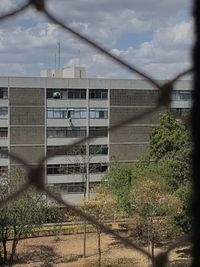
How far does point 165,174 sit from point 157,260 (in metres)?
5.71

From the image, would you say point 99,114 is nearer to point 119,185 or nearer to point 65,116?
point 65,116

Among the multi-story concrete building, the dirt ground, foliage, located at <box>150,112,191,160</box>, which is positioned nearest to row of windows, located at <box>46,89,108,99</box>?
the multi-story concrete building

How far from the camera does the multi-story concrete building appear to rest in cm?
829

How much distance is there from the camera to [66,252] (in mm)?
6914

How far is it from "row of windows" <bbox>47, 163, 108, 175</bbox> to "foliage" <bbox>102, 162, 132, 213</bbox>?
57 cm

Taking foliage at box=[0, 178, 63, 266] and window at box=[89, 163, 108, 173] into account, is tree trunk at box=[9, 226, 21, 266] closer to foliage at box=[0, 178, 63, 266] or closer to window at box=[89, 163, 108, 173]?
foliage at box=[0, 178, 63, 266]

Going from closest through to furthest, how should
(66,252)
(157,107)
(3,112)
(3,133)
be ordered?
(157,107), (66,252), (3,112), (3,133)

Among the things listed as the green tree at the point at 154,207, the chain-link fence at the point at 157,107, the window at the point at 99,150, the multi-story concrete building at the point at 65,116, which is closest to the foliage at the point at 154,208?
the green tree at the point at 154,207

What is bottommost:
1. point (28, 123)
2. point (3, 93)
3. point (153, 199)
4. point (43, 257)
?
point (43, 257)

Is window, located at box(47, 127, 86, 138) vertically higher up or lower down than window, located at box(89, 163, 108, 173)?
higher up

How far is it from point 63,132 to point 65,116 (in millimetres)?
235

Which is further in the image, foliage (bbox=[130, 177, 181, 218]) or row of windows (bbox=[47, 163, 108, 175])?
row of windows (bbox=[47, 163, 108, 175])

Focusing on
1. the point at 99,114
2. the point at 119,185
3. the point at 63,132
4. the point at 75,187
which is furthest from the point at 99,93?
the point at 119,185

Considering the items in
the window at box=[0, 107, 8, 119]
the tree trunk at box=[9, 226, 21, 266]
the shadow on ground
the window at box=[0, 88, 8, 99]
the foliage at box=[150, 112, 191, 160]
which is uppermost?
the window at box=[0, 88, 8, 99]
